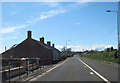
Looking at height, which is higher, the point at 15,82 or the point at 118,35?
the point at 118,35

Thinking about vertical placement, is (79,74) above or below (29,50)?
below

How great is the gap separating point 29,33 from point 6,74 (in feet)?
Result: 126

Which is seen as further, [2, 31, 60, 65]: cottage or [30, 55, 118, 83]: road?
[2, 31, 60, 65]: cottage

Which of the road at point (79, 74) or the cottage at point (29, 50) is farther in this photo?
the cottage at point (29, 50)

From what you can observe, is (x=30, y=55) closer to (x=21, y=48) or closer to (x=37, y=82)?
(x=21, y=48)

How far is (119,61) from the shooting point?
33.2 metres

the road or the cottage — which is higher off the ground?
the cottage

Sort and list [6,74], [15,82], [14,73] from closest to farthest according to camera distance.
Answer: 1. [15,82]
2. [6,74]
3. [14,73]

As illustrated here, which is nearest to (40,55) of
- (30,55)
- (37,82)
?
(30,55)

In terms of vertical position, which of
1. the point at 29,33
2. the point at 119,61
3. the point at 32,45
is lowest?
the point at 119,61

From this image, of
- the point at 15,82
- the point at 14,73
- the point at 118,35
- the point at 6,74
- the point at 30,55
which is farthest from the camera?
the point at 30,55

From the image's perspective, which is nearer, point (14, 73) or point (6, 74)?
point (6, 74)

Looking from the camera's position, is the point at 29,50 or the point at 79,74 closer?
the point at 79,74

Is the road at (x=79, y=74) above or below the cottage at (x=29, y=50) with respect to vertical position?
below
